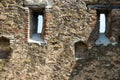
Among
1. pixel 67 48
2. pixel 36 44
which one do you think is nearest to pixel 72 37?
pixel 67 48

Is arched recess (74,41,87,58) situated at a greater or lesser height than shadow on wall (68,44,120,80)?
greater

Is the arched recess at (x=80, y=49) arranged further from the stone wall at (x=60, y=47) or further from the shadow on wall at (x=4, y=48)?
the shadow on wall at (x=4, y=48)

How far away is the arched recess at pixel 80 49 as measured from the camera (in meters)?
6.07

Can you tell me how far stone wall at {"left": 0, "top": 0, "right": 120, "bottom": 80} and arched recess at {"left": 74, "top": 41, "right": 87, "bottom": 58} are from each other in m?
0.03

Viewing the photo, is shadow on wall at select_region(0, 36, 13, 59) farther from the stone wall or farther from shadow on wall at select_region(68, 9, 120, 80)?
shadow on wall at select_region(68, 9, 120, 80)

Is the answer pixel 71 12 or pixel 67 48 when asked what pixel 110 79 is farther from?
pixel 71 12

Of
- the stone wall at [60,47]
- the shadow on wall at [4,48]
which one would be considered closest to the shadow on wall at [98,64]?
the stone wall at [60,47]

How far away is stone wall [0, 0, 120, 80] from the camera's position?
235 inches

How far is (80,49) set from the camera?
6090 millimetres

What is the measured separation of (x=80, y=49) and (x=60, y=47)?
0.36 meters

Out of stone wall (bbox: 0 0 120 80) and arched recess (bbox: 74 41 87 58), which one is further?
arched recess (bbox: 74 41 87 58)

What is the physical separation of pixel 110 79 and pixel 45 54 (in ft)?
3.97

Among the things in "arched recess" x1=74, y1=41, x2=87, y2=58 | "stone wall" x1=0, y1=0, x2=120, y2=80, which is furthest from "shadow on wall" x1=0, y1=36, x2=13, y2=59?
"arched recess" x1=74, y1=41, x2=87, y2=58

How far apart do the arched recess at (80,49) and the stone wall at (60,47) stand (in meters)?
0.03
